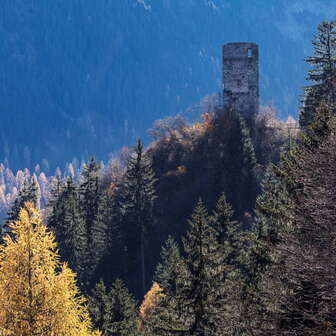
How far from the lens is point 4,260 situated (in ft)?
52.6

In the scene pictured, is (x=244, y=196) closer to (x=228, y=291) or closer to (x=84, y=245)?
(x=84, y=245)

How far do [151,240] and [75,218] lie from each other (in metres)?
8.46

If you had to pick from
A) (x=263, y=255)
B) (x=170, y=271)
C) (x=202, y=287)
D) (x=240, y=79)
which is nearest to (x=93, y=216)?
(x=240, y=79)

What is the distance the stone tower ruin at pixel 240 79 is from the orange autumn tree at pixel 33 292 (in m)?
52.1

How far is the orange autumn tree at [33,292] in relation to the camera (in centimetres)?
1530

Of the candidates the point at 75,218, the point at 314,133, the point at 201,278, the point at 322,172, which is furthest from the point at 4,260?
the point at 75,218

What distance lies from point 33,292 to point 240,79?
54.4 meters

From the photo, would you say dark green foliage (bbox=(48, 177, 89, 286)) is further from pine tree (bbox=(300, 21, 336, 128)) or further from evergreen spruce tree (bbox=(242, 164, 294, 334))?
evergreen spruce tree (bbox=(242, 164, 294, 334))

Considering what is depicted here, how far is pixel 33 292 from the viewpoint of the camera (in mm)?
15586

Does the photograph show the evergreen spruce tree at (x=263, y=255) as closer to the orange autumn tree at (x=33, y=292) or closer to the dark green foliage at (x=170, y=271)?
the dark green foliage at (x=170, y=271)

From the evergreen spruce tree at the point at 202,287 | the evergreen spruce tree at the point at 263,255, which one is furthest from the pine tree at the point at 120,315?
the evergreen spruce tree at the point at 202,287

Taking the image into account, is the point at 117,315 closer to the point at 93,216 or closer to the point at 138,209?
the point at 138,209

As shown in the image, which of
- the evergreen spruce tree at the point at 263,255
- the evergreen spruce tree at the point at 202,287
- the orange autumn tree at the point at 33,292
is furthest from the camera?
the evergreen spruce tree at the point at 202,287

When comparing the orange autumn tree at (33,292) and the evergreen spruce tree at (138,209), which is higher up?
the evergreen spruce tree at (138,209)
